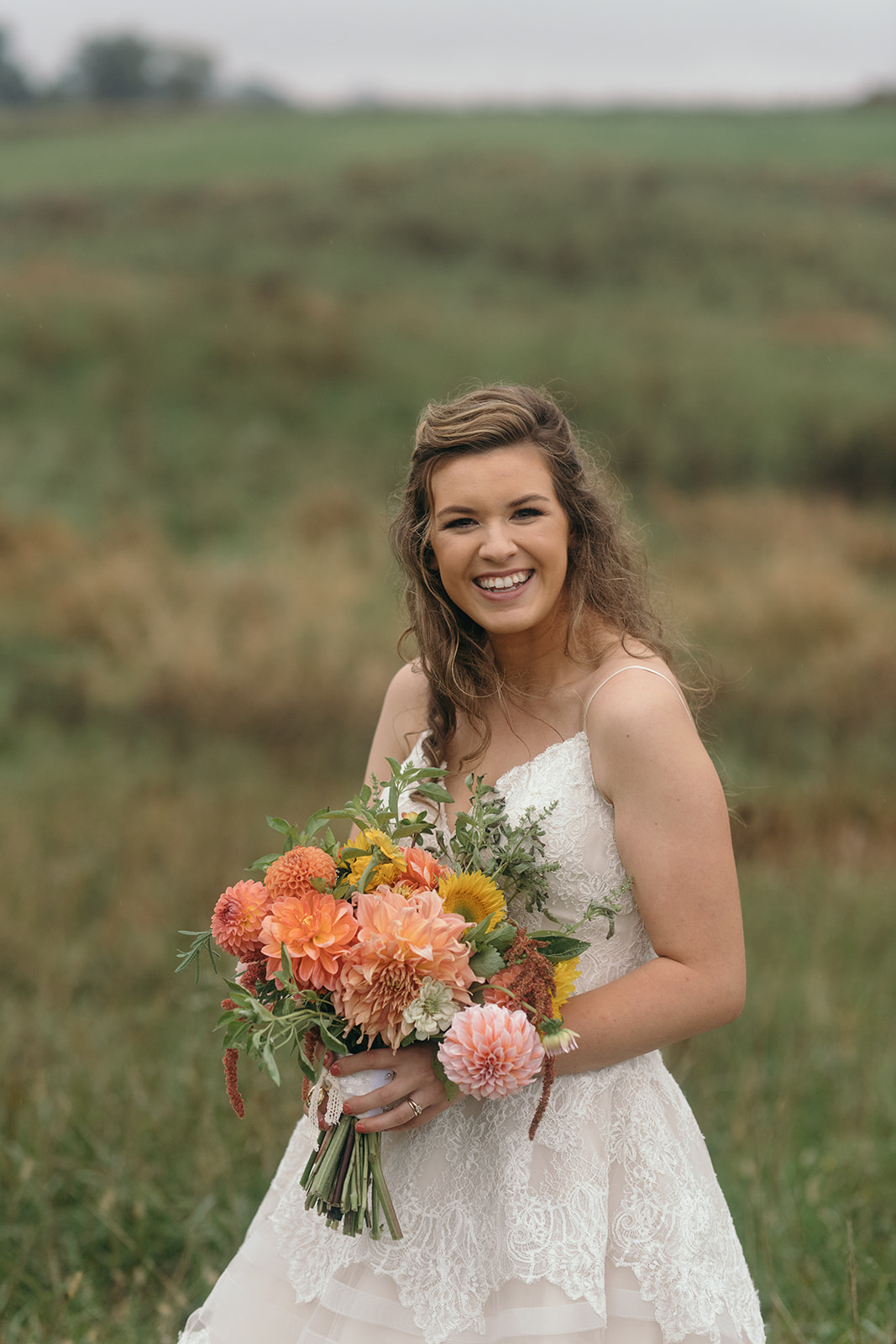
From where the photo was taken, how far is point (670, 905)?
2.19 m

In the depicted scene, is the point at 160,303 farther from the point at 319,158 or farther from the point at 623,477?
the point at 319,158

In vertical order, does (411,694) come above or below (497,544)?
below

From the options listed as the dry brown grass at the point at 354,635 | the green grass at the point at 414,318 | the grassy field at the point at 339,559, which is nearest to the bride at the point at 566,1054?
the grassy field at the point at 339,559

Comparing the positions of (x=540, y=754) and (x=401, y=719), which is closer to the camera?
(x=540, y=754)

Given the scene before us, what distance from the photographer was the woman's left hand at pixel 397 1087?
210 centimetres

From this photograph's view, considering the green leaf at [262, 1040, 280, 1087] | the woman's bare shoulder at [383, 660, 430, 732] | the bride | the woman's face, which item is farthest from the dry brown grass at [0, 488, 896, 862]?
the green leaf at [262, 1040, 280, 1087]

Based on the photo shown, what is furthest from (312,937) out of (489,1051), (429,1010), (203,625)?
(203,625)

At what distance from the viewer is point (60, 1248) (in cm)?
380

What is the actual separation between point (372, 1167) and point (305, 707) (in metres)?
9.93

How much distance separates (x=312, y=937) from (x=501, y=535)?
0.86 m

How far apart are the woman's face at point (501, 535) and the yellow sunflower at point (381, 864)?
52 cm

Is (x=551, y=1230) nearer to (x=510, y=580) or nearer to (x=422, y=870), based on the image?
(x=422, y=870)
